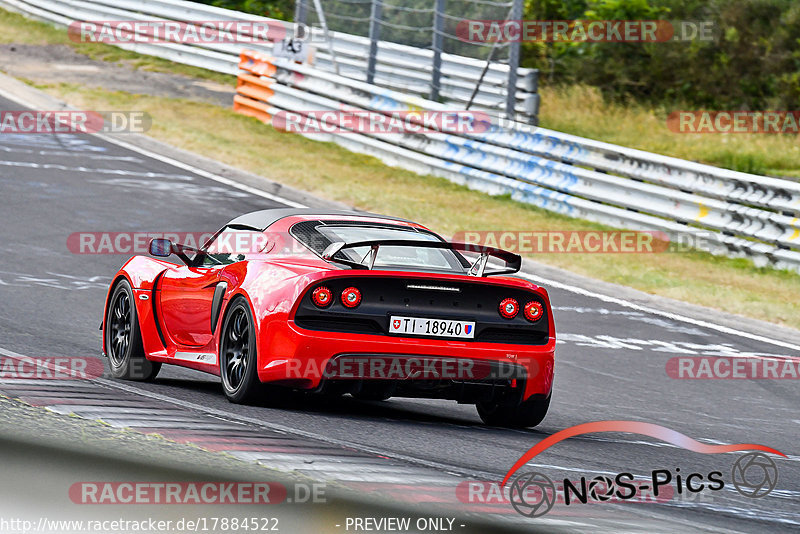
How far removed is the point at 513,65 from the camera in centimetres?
1869

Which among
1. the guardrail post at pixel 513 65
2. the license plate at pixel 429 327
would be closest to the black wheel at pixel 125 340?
the license plate at pixel 429 327

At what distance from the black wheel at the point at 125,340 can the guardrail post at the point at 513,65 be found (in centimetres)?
1146

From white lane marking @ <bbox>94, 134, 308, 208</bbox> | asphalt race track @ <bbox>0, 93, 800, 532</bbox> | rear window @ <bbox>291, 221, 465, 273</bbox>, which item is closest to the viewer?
asphalt race track @ <bbox>0, 93, 800, 532</bbox>

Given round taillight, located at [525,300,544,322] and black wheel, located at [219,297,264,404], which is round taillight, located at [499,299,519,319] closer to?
round taillight, located at [525,300,544,322]

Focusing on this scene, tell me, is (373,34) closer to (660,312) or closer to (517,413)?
(660,312)

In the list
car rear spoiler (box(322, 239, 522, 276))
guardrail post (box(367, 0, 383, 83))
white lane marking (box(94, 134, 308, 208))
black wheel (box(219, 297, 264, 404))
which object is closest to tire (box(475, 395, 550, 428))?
car rear spoiler (box(322, 239, 522, 276))

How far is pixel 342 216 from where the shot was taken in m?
7.64

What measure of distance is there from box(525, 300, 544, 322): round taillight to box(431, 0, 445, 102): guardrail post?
13943 mm

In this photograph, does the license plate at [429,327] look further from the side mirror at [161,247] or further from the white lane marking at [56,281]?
the white lane marking at [56,281]

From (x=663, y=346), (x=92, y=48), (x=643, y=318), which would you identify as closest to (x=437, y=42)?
(x=643, y=318)

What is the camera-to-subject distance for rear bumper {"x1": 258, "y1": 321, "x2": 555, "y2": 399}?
6.30m

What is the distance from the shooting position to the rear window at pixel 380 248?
680cm

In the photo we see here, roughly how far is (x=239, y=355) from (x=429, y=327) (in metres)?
1.08

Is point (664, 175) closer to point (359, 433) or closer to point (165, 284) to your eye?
point (165, 284)
